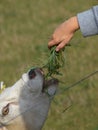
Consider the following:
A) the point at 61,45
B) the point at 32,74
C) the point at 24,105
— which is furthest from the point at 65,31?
the point at 24,105

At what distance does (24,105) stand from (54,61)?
405 millimetres

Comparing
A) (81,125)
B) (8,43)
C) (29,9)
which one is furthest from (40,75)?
(29,9)

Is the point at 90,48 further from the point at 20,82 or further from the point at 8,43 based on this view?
the point at 20,82

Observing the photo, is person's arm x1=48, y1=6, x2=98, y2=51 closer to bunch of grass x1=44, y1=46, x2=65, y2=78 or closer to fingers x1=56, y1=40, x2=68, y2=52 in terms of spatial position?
fingers x1=56, y1=40, x2=68, y2=52

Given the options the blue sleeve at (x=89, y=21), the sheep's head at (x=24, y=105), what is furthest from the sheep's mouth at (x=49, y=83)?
the blue sleeve at (x=89, y=21)

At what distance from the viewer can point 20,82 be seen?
382cm

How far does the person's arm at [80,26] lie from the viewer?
3352 millimetres

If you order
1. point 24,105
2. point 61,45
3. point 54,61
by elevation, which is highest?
point 61,45

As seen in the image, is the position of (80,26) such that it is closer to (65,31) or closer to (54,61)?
(65,31)

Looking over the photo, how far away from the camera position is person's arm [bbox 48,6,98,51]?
335 centimetres

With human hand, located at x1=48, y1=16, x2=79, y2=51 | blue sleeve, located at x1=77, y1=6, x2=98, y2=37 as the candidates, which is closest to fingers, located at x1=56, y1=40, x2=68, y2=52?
human hand, located at x1=48, y1=16, x2=79, y2=51

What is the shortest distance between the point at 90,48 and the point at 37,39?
0.79m

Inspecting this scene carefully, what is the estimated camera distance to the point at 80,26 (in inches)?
133

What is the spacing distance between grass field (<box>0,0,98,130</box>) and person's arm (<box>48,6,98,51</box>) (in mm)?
455
